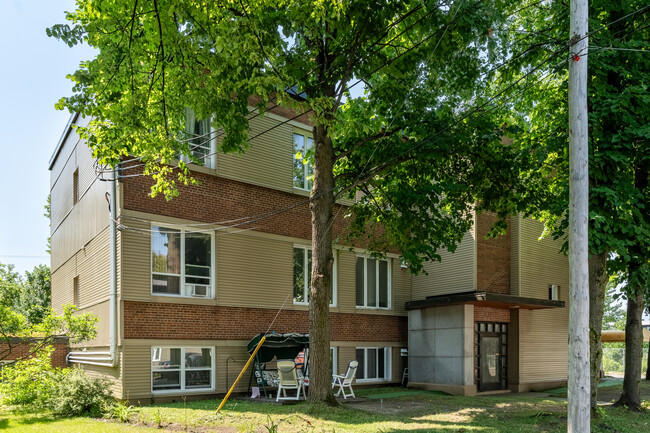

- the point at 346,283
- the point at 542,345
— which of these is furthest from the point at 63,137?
the point at 542,345

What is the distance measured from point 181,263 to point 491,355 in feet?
40.7

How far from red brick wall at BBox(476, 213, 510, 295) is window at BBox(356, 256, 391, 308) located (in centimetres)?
354

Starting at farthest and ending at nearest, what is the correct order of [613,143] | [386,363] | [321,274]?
1. [386,363]
2. [321,274]
3. [613,143]

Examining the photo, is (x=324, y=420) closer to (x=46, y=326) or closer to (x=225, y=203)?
(x=225, y=203)

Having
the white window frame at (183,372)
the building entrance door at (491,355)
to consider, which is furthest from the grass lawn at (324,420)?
the building entrance door at (491,355)

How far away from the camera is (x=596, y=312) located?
1365 centimetres

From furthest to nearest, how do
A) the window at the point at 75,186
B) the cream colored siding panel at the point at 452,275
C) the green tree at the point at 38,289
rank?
the green tree at the point at 38,289
the cream colored siding panel at the point at 452,275
the window at the point at 75,186

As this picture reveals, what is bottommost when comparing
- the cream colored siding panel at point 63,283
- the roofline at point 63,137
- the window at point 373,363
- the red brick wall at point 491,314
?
the window at point 373,363

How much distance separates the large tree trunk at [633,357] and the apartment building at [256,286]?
449cm

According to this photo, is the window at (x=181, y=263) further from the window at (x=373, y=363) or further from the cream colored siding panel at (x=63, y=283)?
the window at (x=373, y=363)

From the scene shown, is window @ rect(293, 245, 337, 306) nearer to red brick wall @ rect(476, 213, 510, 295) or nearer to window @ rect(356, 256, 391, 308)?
window @ rect(356, 256, 391, 308)

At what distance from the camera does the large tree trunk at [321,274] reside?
13.5 meters

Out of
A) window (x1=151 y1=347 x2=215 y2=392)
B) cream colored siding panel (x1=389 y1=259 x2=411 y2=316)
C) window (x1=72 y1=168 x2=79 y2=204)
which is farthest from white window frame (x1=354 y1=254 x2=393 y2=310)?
window (x1=72 y1=168 x2=79 y2=204)

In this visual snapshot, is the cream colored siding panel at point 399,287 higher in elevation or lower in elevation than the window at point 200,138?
lower
